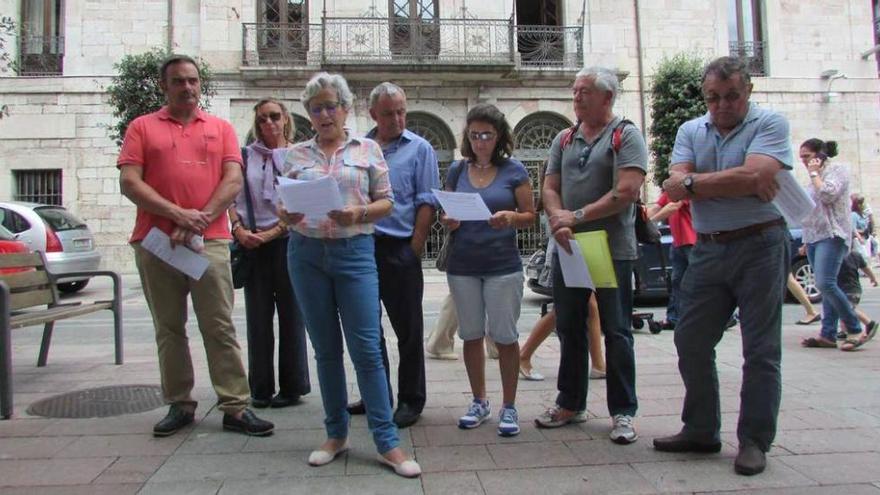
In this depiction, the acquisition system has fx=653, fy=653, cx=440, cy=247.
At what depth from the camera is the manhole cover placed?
13.9ft

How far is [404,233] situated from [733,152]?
5.91 feet

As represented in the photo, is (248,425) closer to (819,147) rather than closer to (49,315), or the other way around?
(49,315)

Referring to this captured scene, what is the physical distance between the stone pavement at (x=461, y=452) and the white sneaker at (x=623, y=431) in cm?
5

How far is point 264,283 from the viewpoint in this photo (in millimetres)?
4367

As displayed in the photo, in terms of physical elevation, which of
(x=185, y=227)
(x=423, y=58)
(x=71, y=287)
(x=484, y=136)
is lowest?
(x=71, y=287)

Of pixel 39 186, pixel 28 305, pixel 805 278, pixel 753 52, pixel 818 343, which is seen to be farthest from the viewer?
pixel 753 52

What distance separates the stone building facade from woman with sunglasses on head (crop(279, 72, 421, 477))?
577 inches

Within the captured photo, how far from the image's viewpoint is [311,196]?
9.78ft

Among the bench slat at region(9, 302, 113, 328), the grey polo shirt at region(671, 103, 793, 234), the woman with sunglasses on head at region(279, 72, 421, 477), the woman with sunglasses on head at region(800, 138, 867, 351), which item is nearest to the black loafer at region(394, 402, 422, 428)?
the woman with sunglasses on head at region(279, 72, 421, 477)

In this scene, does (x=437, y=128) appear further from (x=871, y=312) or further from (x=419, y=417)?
(x=419, y=417)

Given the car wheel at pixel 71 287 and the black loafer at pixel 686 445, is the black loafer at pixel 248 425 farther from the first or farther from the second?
the car wheel at pixel 71 287

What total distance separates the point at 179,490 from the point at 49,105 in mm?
17801

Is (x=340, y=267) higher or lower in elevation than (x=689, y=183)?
lower

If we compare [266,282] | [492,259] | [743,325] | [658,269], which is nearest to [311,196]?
[492,259]
